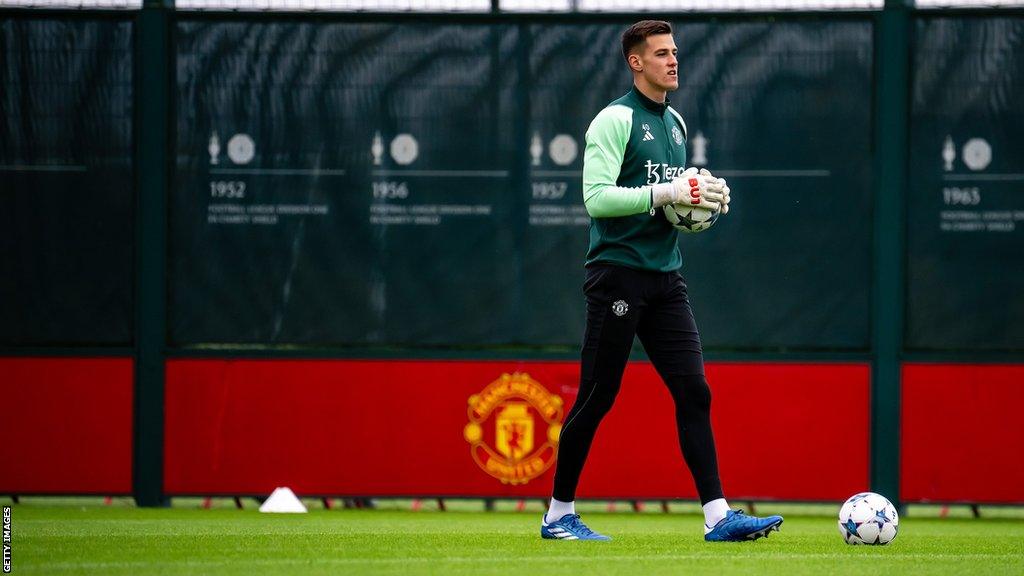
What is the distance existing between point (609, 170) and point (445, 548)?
1727mm

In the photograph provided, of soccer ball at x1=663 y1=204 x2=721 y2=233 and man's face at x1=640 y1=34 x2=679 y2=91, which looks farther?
man's face at x1=640 y1=34 x2=679 y2=91

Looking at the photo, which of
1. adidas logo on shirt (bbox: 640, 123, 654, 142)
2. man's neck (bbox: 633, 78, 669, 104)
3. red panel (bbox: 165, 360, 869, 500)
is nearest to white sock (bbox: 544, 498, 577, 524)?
adidas logo on shirt (bbox: 640, 123, 654, 142)

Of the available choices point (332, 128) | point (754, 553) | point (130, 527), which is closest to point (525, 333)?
point (332, 128)

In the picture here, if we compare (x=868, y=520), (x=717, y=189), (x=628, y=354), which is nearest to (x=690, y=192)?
(x=717, y=189)

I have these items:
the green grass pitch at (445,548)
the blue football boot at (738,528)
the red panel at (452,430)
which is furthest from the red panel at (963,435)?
the blue football boot at (738,528)

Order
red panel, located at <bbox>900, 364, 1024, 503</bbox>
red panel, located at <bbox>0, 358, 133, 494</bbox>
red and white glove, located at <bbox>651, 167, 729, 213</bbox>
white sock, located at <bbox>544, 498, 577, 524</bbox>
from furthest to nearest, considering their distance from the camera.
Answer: red panel, located at <bbox>0, 358, 133, 494</bbox>, red panel, located at <bbox>900, 364, 1024, 503</bbox>, white sock, located at <bbox>544, 498, 577, 524</bbox>, red and white glove, located at <bbox>651, 167, 729, 213</bbox>

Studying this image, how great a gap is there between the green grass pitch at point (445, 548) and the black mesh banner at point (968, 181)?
4.62ft

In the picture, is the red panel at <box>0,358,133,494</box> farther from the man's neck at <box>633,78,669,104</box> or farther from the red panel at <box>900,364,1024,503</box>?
the red panel at <box>900,364,1024,503</box>

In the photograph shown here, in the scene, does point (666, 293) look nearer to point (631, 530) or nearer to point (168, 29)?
point (631, 530)

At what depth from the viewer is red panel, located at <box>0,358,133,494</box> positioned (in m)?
9.55

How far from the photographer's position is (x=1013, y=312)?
9430mm

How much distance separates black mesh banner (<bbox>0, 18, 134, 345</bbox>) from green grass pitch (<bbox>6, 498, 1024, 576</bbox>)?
59.4 inches

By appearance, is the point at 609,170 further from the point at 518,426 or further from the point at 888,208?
the point at 888,208

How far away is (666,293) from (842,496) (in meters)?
3.70
